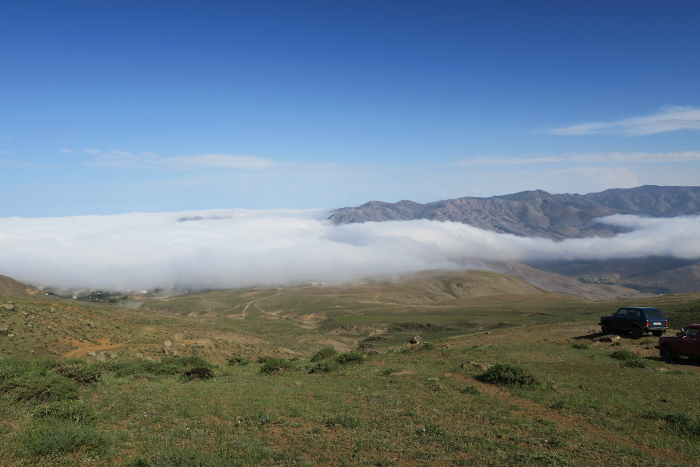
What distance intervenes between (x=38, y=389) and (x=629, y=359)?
2425 cm

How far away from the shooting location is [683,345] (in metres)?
17.9

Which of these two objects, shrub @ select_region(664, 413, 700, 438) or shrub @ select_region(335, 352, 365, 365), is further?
shrub @ select_region(335, 352, 365, 365)

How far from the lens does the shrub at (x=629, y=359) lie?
1709 cm

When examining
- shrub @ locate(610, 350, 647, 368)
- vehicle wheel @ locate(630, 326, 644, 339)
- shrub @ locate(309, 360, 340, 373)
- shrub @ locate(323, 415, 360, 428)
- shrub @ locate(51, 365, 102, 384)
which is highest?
shrub @ locate(51, 365, 102, 384)

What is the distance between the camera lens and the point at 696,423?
9.83 meters

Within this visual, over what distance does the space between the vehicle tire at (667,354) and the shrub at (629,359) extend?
1.45 metres

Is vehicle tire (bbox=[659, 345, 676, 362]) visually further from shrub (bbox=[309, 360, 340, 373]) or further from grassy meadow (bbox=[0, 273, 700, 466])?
shrub (bbox=[309, 360, 340, 373])

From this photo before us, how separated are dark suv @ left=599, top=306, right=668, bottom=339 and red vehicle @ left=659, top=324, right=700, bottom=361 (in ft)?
21.4

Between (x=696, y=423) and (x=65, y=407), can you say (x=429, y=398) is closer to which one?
(x=696, y=423)

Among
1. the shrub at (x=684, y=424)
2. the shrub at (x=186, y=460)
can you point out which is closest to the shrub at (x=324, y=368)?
the shrub at (x=186, y=460)

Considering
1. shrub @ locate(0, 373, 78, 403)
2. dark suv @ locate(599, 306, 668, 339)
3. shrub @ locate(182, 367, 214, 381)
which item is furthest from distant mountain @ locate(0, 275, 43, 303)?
dark suv @ locate(599, 306, 668, 339)

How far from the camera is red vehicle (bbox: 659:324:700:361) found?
57.6 ft

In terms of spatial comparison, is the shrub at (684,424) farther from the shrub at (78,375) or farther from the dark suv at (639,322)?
the shrub at (78,375)

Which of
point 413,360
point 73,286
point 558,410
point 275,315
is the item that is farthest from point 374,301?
point 73,286
